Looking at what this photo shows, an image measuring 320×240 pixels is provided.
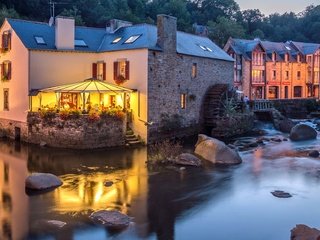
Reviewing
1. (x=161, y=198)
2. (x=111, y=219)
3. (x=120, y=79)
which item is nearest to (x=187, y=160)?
(x=161, y=198)

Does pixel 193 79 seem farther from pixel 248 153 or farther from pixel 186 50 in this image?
pixel 248 153

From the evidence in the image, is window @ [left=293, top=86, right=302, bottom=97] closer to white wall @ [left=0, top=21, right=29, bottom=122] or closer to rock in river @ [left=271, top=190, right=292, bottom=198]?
white wall @ [left=0, top=21, right=29, bottom=122]

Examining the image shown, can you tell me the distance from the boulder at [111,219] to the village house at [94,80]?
13.2 metres

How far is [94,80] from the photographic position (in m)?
29.5

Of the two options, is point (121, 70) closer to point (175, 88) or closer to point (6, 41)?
point (175, 88)

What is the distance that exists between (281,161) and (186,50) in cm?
1300

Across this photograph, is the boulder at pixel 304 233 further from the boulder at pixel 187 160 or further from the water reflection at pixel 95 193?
the boulder at pixel 187 160

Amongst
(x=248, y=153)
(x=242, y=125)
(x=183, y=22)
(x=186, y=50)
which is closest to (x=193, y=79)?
(x=186, y=50)

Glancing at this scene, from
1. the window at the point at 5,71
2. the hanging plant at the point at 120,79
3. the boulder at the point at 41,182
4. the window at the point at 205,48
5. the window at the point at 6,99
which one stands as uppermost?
the window at the point at 205,48

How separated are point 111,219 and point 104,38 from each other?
23.5 m

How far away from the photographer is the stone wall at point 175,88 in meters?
29.5

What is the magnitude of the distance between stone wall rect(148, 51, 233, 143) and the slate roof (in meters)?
0.76

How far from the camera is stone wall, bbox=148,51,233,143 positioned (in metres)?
29.5

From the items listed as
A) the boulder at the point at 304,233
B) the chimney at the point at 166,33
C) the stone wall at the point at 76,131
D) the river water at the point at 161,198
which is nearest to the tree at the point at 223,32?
the chimney at the point at 166,33
